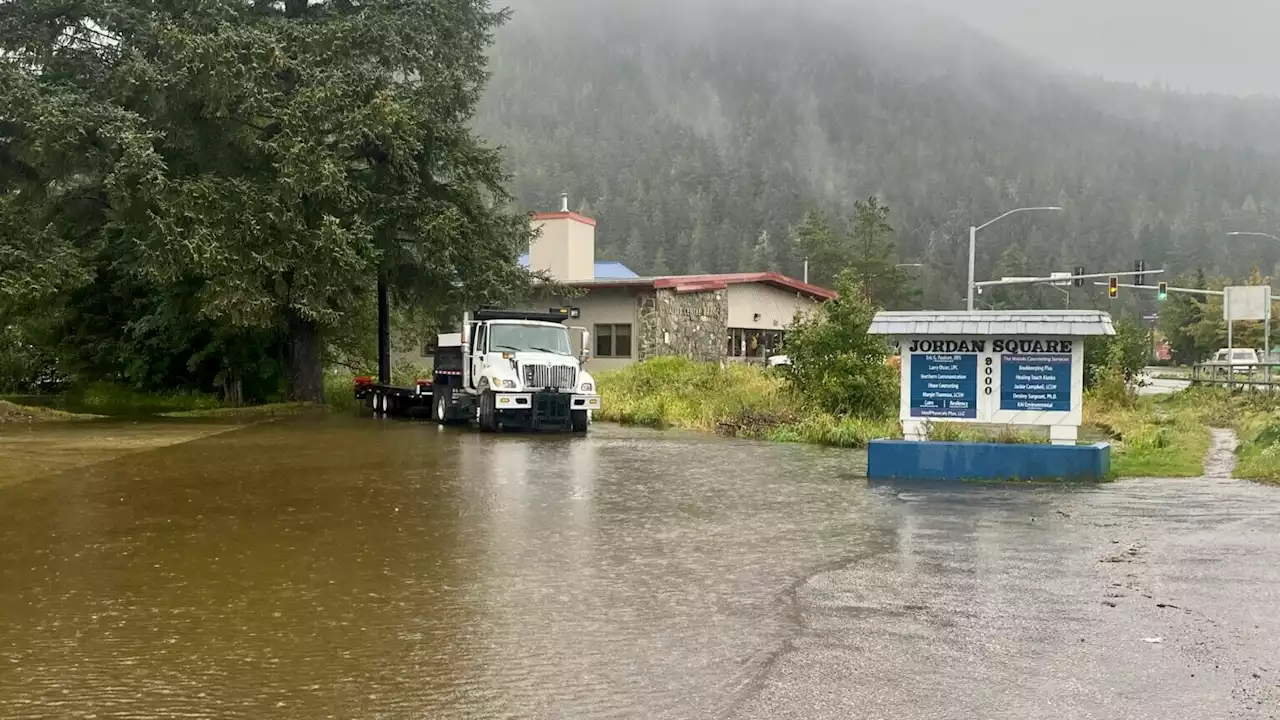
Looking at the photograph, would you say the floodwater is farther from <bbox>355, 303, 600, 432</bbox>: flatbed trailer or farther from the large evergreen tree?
the large evergreen tree

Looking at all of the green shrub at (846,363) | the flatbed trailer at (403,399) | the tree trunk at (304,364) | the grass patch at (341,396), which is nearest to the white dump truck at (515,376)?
the flatbed trailer at (403,399)

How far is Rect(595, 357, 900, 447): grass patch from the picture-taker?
21359mm

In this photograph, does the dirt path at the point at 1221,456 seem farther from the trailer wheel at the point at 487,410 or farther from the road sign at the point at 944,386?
the trailer wheel at the point at 487,410

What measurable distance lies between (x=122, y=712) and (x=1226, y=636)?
21.3 ft

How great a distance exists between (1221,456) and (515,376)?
13.5m

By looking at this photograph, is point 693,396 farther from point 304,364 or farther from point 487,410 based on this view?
point 304,364

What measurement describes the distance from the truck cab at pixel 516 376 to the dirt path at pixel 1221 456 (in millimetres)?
12019

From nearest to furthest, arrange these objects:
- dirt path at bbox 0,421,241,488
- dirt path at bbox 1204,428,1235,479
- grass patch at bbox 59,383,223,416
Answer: dirt path at bbox 1204,428,1235,479 → dirt path at bbox 0,421,241,488 → grass patch at bbox 59,383,223,416

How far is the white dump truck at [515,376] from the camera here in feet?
78.6

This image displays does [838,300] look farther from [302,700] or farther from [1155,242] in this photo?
[1155,242]

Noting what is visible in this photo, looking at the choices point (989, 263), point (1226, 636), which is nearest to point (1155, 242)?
point (989, 263)

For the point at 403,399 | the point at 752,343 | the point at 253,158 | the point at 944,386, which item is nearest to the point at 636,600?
the point at 944,386

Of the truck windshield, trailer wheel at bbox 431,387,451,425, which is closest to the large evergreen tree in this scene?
trailer wheel at bbox 431,387,451,425

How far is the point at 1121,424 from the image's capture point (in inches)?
922
